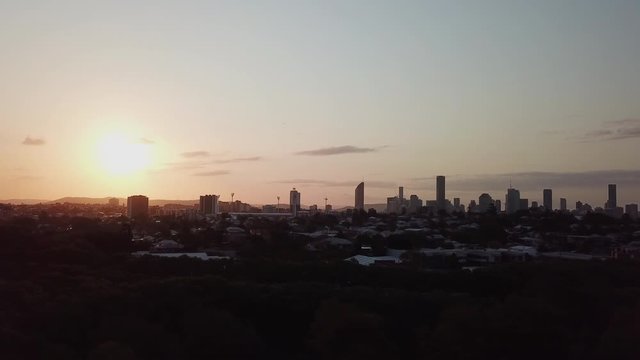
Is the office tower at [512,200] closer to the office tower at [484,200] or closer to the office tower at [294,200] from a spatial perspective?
the office tower at [484,200]

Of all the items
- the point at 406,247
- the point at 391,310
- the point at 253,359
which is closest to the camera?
the point at 253,359

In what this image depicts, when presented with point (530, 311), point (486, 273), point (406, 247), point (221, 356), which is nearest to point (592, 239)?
point (406, 247)

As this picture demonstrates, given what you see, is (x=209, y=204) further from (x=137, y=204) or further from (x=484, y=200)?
(x=484, y=200)

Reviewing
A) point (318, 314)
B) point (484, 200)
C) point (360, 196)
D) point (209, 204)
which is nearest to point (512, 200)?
point (484, 200)

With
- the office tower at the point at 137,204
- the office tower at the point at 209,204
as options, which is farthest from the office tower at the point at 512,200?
the office tower at the point at 137,204

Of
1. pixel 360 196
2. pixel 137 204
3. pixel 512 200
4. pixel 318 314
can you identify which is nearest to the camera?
pixel 318 314

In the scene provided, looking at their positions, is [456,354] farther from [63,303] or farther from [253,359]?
[63,303]

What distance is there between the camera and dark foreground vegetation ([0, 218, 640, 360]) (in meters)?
13.4

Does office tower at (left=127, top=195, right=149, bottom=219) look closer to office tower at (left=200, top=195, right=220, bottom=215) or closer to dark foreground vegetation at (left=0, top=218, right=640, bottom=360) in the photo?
office tower at (left=200, top=195, right=220, bottom=215)

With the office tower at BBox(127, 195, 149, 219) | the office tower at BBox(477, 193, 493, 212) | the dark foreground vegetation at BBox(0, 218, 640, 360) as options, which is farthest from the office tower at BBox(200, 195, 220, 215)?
the dark foreground vegetation at BBox(0, 218, 640, 360)

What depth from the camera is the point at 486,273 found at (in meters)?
25.5

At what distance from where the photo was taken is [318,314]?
16109mm

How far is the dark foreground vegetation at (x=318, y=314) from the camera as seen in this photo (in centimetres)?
1344

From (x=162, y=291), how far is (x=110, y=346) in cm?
687
